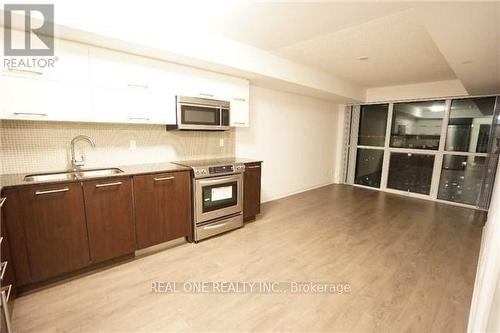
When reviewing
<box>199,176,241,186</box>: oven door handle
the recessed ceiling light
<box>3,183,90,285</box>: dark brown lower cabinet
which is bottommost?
<box>3,183,90,285</box>: dark brown lower cabinet

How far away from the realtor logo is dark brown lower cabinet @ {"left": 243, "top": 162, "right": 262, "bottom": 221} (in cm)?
240

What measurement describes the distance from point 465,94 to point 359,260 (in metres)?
4.10

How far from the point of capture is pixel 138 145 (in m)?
2.90

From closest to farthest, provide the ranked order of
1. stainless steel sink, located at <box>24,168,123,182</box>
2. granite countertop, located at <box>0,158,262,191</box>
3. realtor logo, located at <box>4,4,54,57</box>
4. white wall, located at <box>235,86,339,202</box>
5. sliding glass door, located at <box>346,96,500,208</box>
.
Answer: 1. realtor logo, located at <box>4,4,54,57</box>
2. granite countertop, located at <box>0,158,262,191</box>
3. stainless steel sink, located at <box>24,168,123,182</box>
4. white wall, located at <box>235,86,339,202</box>
5. sliding glass door, located at <box>346,96,500,208</box>

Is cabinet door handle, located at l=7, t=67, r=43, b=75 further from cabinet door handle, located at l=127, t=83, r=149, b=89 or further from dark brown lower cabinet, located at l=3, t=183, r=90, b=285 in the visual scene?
dark brown lower cabinet, located at l=3, t=183, r=90, b=285

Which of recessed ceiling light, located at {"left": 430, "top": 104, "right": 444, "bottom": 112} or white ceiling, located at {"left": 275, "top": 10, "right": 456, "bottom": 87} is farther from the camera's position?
recessed ceiling light, located at {"left": 430, "top": 104, "right": 444, "bottom": 112}

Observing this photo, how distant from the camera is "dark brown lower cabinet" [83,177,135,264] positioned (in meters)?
2.17

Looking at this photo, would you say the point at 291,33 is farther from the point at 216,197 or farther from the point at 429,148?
the point at 429,148

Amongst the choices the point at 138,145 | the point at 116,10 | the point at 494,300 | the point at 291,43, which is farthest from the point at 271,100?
the point at 494,300

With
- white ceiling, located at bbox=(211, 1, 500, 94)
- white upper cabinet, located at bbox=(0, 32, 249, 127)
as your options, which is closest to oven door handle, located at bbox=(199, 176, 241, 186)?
white upper cabinet, located at bbox=(0, 32, 249, 127)

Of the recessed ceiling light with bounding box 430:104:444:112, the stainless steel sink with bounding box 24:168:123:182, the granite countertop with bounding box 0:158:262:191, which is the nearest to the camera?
the granite countertop with bounding box 0:158:262:191

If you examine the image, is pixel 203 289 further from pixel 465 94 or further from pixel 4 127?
pixel 465 94

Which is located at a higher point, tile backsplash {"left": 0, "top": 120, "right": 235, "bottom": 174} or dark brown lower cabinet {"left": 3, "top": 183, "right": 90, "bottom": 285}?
tile backsplash {"left": 0, "top": 120, "right": 235, "bottom": 174}

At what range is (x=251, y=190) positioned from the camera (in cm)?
351
